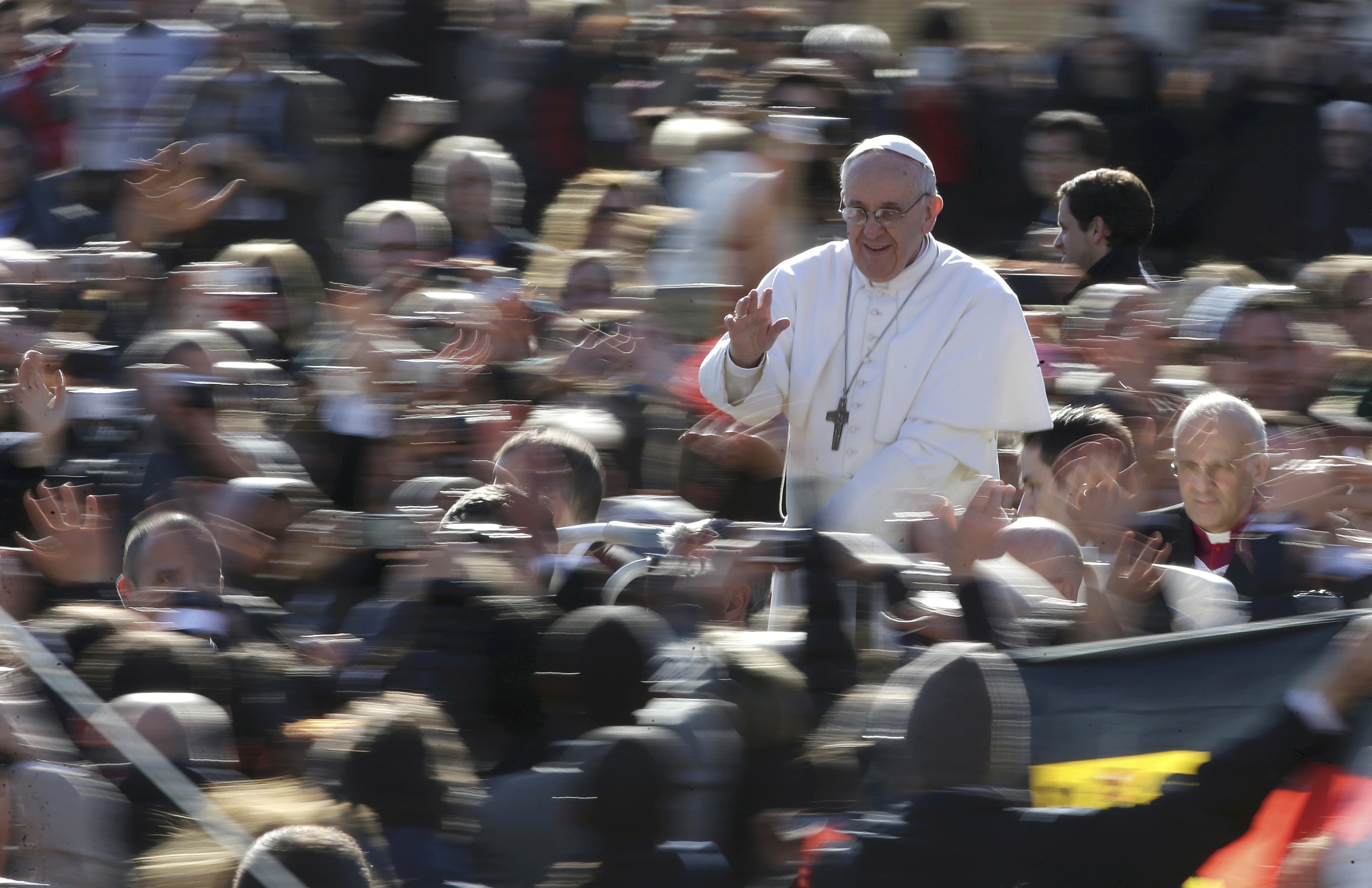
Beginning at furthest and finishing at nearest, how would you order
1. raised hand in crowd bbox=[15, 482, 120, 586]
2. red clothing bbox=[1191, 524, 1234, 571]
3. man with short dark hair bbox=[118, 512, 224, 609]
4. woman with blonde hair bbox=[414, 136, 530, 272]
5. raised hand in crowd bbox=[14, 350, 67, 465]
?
woman with blonde hair bbox=[414, 136, 530, 272]
raised hand in crowd bbox=[14, 350, 67, 465]
raised hand in crowd bbox=[15, 482, 120, 586]
man with short dark hair bbox=[118, 512, 224, 609]
red clothing bbox=[1191, 524, 1234, 571]

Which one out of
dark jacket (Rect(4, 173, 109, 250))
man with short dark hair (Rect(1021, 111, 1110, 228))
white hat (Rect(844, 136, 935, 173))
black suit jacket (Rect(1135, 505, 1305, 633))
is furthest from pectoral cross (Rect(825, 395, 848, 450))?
dark jacket (Rect(4, 173, 109, 250))

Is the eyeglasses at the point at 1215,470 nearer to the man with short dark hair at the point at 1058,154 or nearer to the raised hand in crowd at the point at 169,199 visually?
the man with short dark hair at the point at 1058,154

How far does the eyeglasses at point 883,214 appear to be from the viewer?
4484 mm

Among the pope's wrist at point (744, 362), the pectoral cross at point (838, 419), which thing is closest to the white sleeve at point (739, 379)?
the pope's wrist at point (744, 362)

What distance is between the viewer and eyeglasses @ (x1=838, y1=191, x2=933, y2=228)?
14.7 ft

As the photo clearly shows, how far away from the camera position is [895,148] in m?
4.44

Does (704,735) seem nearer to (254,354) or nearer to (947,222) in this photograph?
(254,354)

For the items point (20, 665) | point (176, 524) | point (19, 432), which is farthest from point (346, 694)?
point (19, 432)

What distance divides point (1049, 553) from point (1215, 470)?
1.82 feet

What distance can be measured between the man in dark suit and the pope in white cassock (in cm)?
64

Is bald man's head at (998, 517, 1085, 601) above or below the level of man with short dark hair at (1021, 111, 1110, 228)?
below

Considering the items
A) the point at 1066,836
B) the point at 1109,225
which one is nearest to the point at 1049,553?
the point at 1066,836

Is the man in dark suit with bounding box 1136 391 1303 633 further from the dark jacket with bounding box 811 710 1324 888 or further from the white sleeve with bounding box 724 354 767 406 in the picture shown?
the white sleeve with bounding box 724 354 767 406

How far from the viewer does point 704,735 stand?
2.94 m
